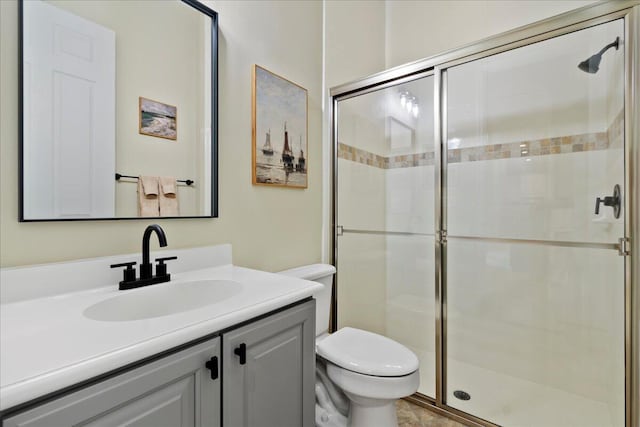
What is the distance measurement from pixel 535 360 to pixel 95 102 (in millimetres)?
2468

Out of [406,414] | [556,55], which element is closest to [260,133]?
[556,55]

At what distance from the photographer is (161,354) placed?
68 cm

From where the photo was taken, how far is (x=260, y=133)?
160cm

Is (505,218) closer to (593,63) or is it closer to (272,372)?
(593,63)

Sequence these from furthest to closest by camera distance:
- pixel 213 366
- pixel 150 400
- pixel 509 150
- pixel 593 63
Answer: pixel 509 150
pixel 593 63
pixel 213 366
pixel 150 400

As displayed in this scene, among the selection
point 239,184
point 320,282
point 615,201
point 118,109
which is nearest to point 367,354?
point 320,282

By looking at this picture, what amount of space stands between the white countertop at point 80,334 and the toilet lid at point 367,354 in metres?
0.49

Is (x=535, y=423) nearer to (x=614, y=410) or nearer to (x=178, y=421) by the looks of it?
(x=614, y=410)

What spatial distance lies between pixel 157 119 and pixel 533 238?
1965 millimetres

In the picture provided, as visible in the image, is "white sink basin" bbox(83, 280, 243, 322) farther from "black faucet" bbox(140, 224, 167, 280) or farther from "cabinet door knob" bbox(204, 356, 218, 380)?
"cabinet door knob" bbox(204, 356, 218, 380)

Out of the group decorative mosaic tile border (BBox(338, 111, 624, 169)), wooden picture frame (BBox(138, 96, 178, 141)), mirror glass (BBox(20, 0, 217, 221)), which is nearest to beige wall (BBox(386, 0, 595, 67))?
decorative mosaic tile border (BBox(338, 111, 624, 169))

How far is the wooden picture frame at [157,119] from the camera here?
1161 mm

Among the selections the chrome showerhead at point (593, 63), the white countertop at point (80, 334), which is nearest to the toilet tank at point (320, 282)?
the white countertop at point (80, 334)

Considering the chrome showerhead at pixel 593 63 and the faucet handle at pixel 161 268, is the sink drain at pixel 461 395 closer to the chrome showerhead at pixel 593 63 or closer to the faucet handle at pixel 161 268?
the faucet handle at pixel 161 268
